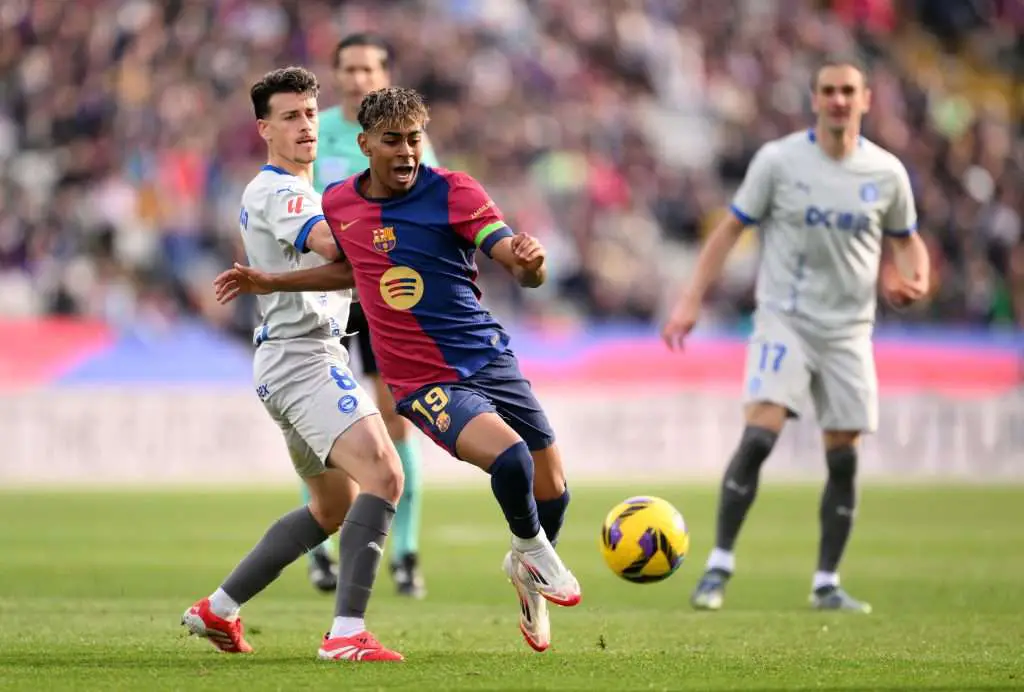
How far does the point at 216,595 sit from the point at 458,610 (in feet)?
7.50

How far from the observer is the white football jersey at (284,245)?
7270mm

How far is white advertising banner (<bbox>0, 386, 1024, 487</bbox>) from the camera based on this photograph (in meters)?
19.3

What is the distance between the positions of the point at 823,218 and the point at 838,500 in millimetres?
1565

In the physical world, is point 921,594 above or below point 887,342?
below

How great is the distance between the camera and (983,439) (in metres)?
20.5

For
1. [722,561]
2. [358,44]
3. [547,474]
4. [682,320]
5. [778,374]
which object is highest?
[358,44]

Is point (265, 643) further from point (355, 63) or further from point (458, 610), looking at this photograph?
point (355, 63)

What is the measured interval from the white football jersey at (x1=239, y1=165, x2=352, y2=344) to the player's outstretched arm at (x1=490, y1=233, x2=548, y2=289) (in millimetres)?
912

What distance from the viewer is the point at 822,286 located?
32.1 feet

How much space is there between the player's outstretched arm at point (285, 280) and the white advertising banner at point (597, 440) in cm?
1242

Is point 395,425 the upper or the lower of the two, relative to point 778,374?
lower

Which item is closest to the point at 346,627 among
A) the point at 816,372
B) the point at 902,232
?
the point at 816,372

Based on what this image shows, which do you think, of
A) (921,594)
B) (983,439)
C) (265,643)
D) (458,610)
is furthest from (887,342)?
(265,643)

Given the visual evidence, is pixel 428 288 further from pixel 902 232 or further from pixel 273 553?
pixel 902 232
